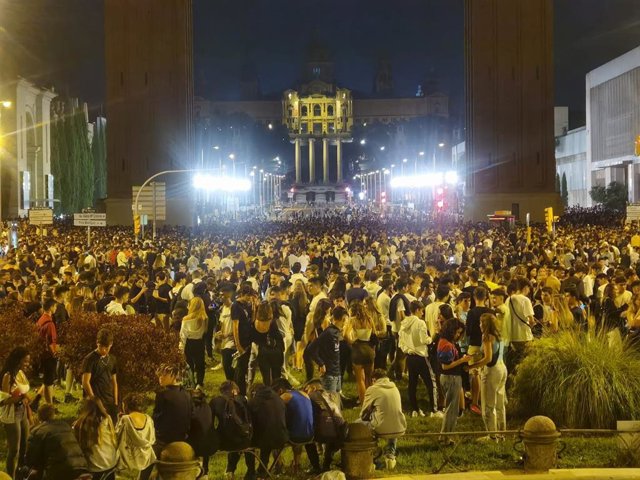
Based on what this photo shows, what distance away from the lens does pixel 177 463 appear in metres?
8.84

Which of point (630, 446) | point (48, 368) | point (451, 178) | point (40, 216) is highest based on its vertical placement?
point (451, 178)

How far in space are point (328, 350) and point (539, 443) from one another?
3372 mm

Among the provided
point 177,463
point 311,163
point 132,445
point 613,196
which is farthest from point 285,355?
point 311,163

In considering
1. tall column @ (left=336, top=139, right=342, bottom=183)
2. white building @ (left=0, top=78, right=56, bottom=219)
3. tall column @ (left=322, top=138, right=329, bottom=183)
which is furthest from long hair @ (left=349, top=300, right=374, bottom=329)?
tall column @ (left=336, top=139, right=342, bottom=183)

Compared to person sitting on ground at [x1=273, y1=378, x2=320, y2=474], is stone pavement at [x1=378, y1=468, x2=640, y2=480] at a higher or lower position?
lower

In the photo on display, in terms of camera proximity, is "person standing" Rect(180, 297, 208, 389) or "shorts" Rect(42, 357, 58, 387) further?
"person standing" Rect(180, 297, 208, 389)

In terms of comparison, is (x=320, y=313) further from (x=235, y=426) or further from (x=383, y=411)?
(x=235, y=426)

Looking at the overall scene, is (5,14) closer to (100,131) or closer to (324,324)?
(100,131)

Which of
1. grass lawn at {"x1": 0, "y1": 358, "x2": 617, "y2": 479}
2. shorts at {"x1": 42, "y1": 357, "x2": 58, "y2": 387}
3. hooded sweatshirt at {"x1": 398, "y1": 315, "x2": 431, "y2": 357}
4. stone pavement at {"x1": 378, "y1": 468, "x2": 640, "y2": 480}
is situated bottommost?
grass lawn at {"x1": 0, "y1": 358, "x2": 617, "y2": 479}

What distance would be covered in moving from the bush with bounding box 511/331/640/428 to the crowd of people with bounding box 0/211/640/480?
0.50m

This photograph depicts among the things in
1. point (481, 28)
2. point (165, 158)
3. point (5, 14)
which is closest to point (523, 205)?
point (481, 28)

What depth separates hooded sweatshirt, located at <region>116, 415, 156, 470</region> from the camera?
9086 millimetres

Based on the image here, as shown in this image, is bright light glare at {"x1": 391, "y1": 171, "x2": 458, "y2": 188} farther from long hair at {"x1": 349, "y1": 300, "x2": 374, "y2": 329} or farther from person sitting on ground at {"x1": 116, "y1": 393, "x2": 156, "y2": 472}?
person sitting on ground at {"x1": 116, "y1": 393, "x2": 156, "y2": 472}

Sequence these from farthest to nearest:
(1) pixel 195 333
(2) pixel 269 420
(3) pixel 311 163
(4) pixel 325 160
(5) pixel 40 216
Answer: (4) pixel 325 160 → (3) pixel 311 163 → (5) pixel 40 216 → (1) pixel 195 333 → (2) pixel 269 420
